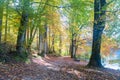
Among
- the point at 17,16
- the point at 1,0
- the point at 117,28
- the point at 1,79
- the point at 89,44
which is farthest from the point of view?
the point at 89,44

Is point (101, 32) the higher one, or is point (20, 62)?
point (101, 32)

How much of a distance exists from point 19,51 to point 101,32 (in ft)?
19.3

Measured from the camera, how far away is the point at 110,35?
11.2 m

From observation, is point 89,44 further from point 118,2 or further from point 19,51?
point 118,2

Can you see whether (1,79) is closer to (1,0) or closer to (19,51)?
(1,0)

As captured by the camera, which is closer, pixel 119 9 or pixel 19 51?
pixel 119 9

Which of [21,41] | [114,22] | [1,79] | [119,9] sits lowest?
[1,79]

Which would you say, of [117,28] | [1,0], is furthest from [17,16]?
[117,28]

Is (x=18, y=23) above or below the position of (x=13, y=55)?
above

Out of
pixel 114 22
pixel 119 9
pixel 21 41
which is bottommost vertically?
pixel 21 41

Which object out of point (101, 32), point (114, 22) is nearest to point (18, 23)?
point (101, 32)

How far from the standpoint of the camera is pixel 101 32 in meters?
15.9

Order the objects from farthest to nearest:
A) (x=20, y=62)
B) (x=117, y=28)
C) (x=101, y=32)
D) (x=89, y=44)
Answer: (x=89, y=44), (x=101, y=32), (x=20, y=62), (x=117, y=28)

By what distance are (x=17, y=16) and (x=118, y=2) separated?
6.75 m
